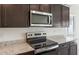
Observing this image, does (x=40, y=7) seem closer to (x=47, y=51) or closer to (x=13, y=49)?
(x=47, y=51)

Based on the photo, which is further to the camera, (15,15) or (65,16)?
(65,16)

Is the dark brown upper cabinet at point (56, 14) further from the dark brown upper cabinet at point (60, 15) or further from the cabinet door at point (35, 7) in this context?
the cabinet door at point (35, 7)

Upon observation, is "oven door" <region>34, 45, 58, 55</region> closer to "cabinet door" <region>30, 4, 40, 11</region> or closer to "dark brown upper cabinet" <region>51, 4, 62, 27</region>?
"dark brown upper cabinet" <region>51, 4, 62, 27</region>

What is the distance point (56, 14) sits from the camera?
226cm

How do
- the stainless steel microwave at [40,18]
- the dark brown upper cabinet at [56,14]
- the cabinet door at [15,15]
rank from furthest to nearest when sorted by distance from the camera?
the dark brown upper cabinet at [56,14], the stainless steel microwave at [40,18], the cabinet door at [15,15]

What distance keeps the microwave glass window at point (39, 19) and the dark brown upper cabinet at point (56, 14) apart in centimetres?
30

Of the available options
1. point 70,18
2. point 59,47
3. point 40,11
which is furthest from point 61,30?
point 40,11

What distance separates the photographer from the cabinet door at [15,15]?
4.72 feet

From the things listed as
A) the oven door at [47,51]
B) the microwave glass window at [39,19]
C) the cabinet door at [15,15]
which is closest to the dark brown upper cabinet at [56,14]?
the microwave glass window at [39,19]

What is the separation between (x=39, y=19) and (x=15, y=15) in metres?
0.49

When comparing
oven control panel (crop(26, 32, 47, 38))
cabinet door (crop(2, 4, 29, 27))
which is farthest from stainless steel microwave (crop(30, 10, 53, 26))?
oven control panel (crop(26, 32, 47, 38))

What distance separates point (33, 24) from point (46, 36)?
2.54 ft

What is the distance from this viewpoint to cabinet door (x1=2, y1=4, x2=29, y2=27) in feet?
4.72

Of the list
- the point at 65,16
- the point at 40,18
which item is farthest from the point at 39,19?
A: the point at 65,16
